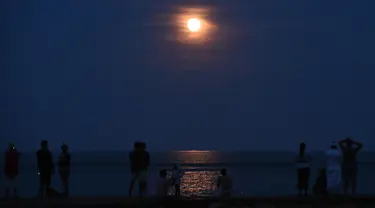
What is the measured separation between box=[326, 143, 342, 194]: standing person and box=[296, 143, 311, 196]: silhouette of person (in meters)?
1.03

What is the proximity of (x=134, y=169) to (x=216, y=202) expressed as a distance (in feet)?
8.51

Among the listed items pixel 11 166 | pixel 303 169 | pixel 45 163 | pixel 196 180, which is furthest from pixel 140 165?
pixel 196 180

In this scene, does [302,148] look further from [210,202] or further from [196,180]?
[196,180]

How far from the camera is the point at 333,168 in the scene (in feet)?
58.1

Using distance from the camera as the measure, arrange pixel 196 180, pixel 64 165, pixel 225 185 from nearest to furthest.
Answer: pixel 225 185 < pixel 64 165 < pixel 196 180

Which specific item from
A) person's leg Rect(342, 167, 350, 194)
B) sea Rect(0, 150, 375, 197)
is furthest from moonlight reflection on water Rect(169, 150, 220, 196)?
person's leg Rect(342, 167, 350, 194)

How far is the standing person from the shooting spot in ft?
58.1

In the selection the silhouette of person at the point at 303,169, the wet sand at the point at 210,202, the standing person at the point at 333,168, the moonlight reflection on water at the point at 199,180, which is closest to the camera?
the wet sand at the point at 210,202

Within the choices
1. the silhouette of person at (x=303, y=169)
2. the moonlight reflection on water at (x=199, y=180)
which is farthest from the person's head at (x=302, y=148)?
the moonlight reflection on water at (x=199, y=180)

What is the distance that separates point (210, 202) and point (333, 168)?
3296 mm

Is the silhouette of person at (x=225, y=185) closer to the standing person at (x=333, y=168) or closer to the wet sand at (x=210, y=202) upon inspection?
the wet sand at (x=210, y=202)

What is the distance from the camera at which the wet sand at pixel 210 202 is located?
16750 mm

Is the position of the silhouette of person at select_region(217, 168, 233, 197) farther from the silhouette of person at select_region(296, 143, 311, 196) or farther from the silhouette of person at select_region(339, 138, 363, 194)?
the silhouette of person at select_region(339, 138, 363, 194)

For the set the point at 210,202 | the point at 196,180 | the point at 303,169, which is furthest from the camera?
the point at 196,180
